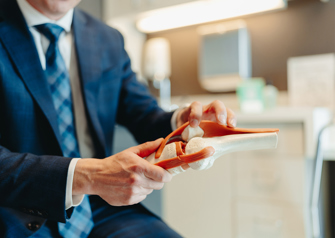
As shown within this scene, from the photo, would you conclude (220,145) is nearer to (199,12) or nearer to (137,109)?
(137,109)

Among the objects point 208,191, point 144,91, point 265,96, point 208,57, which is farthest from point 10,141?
point 208,57

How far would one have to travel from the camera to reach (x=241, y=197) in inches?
49.9

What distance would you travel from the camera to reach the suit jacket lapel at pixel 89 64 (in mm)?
775

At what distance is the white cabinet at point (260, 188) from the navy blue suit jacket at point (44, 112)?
1.84ft

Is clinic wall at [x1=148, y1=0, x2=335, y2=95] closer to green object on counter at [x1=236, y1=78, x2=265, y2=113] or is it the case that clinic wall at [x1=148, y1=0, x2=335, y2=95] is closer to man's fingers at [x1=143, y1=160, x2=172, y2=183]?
→ green object on counter at [x1=236, y1=78, x2=265, y2=113]

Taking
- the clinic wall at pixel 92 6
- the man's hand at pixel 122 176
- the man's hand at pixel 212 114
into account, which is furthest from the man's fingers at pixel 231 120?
the clinic wall at pixel 92 6

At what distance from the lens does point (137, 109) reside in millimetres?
917

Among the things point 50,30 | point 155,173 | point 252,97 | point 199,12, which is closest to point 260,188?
point 252,97

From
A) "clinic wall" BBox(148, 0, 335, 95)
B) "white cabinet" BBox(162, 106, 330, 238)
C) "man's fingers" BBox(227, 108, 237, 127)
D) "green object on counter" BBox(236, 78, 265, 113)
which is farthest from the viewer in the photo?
"clinic wall" BBox(148, 0, 335, 95)

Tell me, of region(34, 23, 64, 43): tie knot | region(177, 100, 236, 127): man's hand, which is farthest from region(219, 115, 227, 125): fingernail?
region(34, 23, 64, 43): tie knot

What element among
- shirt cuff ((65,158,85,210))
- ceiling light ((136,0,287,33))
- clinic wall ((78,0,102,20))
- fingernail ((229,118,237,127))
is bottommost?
shirt cuff ((65,158,85,210))

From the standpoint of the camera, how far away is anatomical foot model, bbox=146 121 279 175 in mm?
470

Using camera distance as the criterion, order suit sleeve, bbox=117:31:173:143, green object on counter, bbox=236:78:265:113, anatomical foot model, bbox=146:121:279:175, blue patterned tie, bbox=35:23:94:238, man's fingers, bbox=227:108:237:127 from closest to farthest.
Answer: anatomical foot model, bbox=146:121:279:175 < man's fingers, bbox=227:108:237:127 < blue patterned tie, bbox=35:23:94:238 < suit sleeve, bbox=117:31:173:143 < green object on counter, bbox=236:78:265:113

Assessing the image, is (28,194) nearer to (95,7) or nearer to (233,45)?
(233,45)
